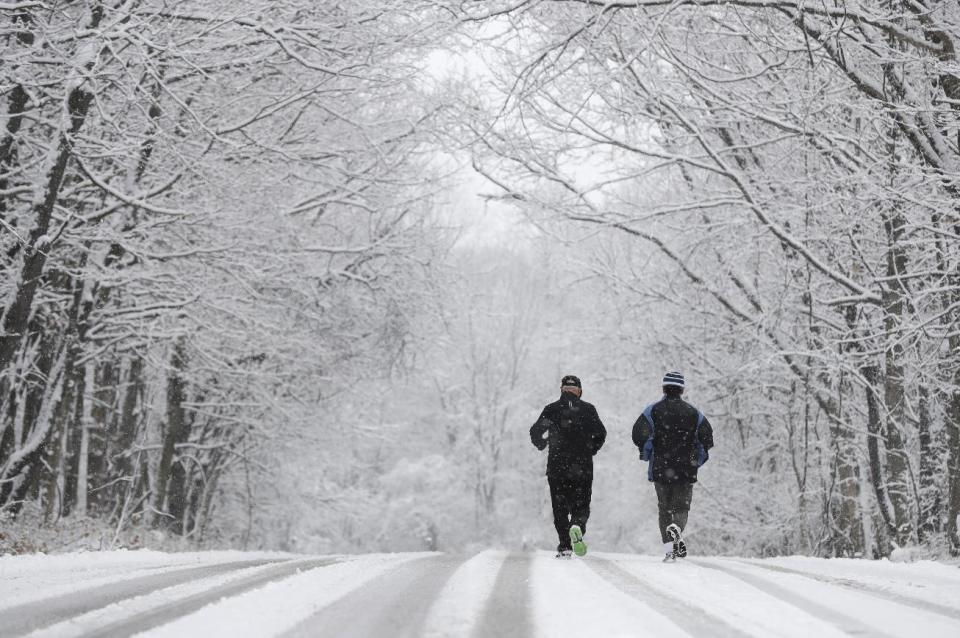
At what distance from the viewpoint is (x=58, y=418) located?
42.1ft

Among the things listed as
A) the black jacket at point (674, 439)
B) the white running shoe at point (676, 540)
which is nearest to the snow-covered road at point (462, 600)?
the white running shoe at point (676, 540)

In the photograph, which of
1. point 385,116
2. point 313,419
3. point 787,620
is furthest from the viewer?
point 313,419

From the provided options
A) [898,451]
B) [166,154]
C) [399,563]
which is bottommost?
[399,563]

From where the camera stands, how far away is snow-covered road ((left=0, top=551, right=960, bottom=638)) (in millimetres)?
4254

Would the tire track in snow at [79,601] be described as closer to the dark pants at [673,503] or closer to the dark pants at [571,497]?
the dark pants at [571,497]

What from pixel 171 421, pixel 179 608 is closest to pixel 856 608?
pixel 179 608

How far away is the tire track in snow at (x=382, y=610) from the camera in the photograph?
420cm

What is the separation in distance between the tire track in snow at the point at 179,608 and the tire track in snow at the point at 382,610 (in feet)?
2.12

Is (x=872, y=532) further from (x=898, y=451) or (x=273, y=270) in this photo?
(x=273, y=270)

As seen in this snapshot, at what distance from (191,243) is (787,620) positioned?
11.9 metres

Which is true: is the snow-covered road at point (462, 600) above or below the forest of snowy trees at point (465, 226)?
below

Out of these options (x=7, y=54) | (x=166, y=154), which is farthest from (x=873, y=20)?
(x=166, y=154)

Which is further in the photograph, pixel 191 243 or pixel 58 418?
pixel 191 243

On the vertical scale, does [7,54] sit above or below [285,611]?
above
